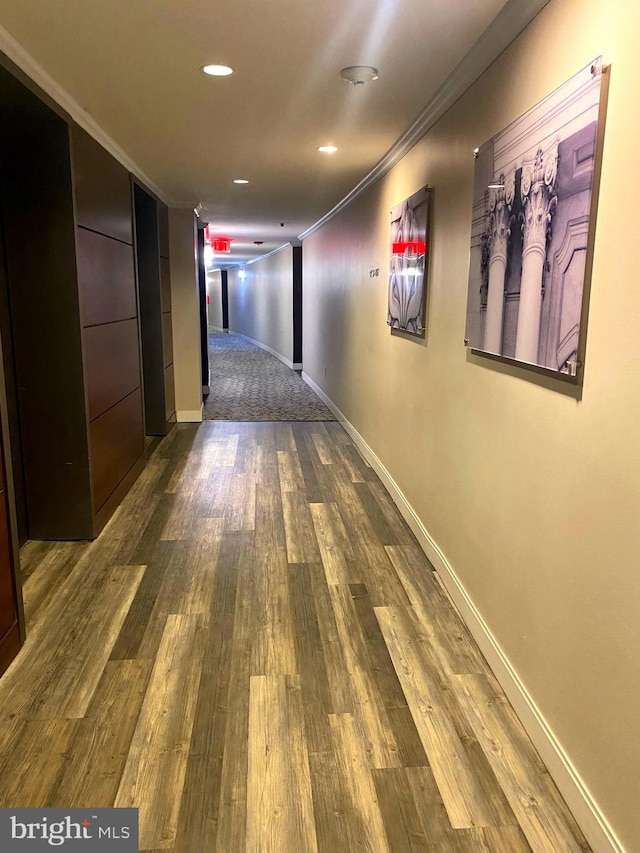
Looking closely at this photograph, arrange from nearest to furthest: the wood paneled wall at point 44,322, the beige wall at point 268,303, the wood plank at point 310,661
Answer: the wood plank at point 310,661 < the wood paneled wall at point 44,322 < the beige wall at point 268,303

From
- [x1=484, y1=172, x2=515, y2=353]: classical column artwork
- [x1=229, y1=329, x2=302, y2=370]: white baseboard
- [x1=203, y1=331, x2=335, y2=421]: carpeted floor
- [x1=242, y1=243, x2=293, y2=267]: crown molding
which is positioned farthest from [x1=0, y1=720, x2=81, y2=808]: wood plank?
[x1=242, y1=243, x2=293, y2=267]: crown molding

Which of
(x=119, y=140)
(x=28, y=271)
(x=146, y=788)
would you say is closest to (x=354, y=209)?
(x=119, y=140)

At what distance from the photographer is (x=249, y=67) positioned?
269cm

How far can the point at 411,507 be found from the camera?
3.91 m

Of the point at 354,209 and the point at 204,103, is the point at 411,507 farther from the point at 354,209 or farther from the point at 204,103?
the point at 354,209

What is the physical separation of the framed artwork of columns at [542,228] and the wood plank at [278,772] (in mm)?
1444

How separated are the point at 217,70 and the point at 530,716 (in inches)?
112

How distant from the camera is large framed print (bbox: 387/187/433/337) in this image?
350 cm

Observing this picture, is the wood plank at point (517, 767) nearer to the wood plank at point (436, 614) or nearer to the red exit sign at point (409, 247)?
→ the wood plank at point (436, 614)

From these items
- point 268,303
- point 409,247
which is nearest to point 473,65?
point 409,247

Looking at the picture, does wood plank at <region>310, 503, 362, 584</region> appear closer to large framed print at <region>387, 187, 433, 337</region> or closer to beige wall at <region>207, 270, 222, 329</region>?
large framed print at <region>387, 187, 433, 337</region>

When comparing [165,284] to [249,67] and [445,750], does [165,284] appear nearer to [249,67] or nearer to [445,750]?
[249,67]

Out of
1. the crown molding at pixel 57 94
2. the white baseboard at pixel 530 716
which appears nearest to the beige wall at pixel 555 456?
the white baseboard at pixel 530 716

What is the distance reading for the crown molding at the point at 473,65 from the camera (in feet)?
6.97
